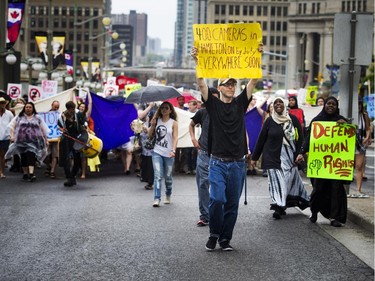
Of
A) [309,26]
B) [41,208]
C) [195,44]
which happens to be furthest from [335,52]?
[309,26]

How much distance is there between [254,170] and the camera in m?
20.0

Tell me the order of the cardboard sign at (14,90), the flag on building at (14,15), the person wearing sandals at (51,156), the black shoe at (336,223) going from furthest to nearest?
the flag on building at (14,15) → the cardboard sign at (14,90) → the person wearing sandals at (51,156) → the black shoe at (336,223)

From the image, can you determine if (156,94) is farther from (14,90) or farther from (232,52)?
(14,90)

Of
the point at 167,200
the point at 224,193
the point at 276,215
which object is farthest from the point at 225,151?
the point at 167,200

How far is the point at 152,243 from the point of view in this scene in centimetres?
967

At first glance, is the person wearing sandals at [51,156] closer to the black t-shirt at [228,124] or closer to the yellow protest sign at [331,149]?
→ the yellow protest sign at [331,149]

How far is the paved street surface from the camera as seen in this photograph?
8.07m

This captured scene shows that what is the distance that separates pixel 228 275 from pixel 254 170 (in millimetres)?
12102

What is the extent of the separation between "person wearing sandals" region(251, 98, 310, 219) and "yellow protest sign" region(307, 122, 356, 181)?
0.40 metres

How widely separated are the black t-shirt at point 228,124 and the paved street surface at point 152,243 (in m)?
1.11

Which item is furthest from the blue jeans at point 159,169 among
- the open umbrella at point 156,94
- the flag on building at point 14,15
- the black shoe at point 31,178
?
the flag on building at point 14,15

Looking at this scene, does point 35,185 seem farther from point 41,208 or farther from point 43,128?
point 41,208

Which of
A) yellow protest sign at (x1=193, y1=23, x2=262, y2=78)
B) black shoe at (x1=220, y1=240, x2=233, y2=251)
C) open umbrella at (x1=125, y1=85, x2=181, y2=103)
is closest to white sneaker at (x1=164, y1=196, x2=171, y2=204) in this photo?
open umbrella at (x1=125, y1=85, x2=181, y2=103)

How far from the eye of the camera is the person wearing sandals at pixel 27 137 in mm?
17688
